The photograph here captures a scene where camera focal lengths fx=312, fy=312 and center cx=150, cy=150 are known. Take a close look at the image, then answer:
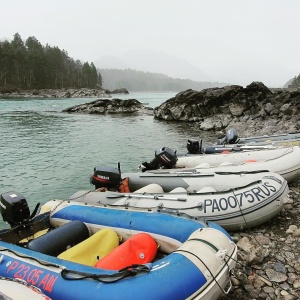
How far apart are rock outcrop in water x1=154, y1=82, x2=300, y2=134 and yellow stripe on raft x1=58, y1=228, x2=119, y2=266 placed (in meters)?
16.9

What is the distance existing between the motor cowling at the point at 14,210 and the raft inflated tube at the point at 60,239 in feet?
2.91

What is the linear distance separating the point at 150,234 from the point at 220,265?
1373mm

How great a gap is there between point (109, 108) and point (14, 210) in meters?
33.5

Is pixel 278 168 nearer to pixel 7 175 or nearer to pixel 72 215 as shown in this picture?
pixel 72 215

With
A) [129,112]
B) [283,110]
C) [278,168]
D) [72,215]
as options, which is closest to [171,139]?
[283,110]

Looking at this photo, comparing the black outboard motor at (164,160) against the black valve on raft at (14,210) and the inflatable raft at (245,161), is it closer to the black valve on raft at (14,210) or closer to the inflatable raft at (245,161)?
the inflatable raft at (245,161)

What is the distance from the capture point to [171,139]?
1980 cm

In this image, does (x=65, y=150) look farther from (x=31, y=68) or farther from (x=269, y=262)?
(x=31, y=68)

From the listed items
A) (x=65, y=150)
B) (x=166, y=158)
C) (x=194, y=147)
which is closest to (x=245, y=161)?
(x=166, y=158)

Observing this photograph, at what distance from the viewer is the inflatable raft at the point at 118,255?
3123mm

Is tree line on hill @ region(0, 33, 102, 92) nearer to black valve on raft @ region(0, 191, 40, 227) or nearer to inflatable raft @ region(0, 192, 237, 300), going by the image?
black valve on raft @ region(0, 191, 40, 227)

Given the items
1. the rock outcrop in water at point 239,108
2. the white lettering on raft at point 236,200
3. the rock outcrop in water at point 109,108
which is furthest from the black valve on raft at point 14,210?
the rock outcrop in water at point 109,108

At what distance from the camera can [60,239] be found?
4.83 meters

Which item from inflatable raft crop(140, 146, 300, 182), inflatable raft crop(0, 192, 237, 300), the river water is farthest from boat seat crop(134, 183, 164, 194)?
the river water
